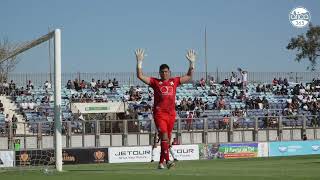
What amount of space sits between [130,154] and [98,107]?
548 cm

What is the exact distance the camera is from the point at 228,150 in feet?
125

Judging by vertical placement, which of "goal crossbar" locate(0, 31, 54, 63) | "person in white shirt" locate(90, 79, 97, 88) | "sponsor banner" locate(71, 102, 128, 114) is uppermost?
"goal crossbar" locate(0, 31, 54, 63)

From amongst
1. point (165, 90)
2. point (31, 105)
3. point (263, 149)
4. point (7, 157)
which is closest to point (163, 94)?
point (165, 90)

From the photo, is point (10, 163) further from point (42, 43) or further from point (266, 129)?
point (266, 129)

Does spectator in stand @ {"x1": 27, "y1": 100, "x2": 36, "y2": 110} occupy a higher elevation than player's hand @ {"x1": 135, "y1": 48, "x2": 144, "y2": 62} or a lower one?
lower

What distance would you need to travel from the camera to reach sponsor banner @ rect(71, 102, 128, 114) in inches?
1560

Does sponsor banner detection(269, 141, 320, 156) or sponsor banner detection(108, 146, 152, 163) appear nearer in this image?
sponsor banner detection(108, 146, 152, 163)

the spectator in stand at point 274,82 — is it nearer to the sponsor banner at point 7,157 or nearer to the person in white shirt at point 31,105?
the person in white shirt at point 31,105

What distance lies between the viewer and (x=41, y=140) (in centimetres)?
3444

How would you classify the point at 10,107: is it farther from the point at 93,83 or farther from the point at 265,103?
the point at 265,103

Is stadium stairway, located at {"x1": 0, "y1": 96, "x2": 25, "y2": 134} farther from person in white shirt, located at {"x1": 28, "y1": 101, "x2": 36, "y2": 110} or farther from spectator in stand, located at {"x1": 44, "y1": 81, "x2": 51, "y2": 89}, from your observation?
spectator in stand, located at {"x1": 44, "y1": 81, "x2": 51, "y2": 89}

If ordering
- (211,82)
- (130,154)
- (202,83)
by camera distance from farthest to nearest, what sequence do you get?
1. (211,82)
2. (202,83)
3. (130,154)

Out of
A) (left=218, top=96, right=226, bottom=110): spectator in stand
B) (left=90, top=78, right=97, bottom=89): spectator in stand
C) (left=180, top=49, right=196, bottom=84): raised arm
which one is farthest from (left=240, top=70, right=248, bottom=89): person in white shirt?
(left=180, top=49, right=196, bottom=84): raised arm

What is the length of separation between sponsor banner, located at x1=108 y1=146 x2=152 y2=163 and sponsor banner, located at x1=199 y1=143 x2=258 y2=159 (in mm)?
3283
